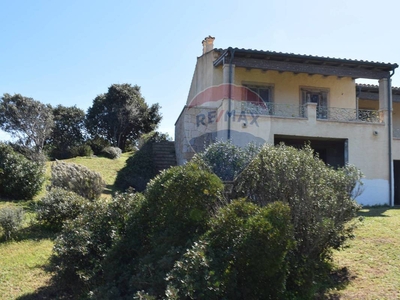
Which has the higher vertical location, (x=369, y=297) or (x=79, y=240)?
(x=79, y=240)

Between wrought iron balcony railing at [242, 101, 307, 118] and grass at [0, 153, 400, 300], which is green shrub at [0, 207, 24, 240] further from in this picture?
wrought iron balcony railing at [242, 101, 307, 118]

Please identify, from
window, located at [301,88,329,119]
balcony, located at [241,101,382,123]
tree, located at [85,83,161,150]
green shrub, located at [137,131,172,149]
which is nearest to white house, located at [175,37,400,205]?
balcony, located at [241,101,382,123]

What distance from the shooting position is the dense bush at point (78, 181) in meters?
10.8

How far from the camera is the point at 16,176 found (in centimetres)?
1128

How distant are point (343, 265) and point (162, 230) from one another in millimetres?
3131

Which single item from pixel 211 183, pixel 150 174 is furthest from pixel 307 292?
pixel 150 174

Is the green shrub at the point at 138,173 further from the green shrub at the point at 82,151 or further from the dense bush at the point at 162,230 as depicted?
the dense bush at the point at 162,230

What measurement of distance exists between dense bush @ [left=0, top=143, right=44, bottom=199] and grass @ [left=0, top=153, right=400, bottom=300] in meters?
2.02

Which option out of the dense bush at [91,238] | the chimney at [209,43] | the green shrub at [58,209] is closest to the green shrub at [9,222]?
the green shrub at [58,209]

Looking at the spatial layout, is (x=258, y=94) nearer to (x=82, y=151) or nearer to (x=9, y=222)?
(x=82, y=151)

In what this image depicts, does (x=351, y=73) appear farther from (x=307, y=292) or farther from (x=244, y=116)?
(x=307, y=292)

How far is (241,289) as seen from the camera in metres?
4.36

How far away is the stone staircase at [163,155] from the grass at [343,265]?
293 inches

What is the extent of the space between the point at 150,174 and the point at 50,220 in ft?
22.8
